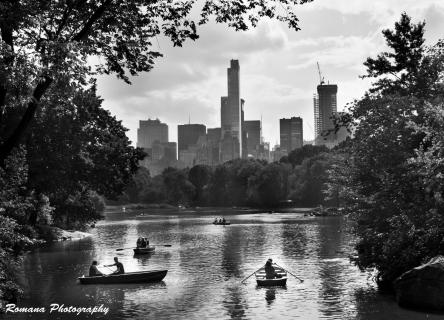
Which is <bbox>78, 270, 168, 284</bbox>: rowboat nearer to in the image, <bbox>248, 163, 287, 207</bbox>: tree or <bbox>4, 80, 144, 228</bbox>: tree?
<bbox>4, 80, 144, 228</bbox>: tree

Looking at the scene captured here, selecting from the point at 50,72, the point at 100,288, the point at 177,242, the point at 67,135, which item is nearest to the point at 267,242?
the point at 177,242

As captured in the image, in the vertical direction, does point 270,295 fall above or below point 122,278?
below

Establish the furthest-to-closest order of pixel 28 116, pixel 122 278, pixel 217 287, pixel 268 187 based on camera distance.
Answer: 1. pixel 268 187
2. pixel 122 278
3. pixel 217 287
4. pixel 28 116

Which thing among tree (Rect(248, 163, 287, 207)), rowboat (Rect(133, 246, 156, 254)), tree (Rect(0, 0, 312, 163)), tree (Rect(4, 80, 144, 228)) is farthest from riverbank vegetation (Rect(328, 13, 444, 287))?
tree (Rect(248, 163, 287, 207))

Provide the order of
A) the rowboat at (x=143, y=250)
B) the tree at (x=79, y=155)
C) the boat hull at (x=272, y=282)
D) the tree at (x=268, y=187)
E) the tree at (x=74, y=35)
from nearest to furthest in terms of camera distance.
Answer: the tree at (x=74, y=35), the boat hull at (x=272, y=282), the tree at (x=79, y=155), the rowboat at (x=143, y=250), the tree at (x=268, y=187)

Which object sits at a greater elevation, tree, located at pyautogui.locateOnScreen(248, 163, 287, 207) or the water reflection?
tree, located at pyautogui.locateOnScreen(248, 163, 287, 207)

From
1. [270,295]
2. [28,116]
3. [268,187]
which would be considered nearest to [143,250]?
[270,295]

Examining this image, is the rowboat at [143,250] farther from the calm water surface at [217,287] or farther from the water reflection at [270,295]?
the water reflection at [270,295]

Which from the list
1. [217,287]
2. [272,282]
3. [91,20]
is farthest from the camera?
[217,287]

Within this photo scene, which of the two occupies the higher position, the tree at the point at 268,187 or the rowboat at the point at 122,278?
the tree at the point at 268,187

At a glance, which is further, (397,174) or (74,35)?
(397,174)

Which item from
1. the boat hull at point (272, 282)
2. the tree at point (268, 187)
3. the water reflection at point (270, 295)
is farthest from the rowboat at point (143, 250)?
the tree at point (268, 187)

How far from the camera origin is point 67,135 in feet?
168

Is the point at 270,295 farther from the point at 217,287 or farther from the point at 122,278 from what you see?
the point at 122,278
